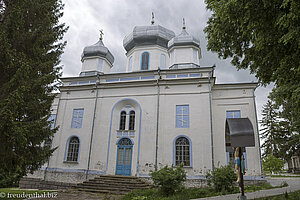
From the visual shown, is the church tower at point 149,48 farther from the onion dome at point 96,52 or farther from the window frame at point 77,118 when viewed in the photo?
the window frame at point 77,118

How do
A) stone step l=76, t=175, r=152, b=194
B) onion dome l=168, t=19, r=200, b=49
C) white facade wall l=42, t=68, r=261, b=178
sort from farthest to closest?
onion dome l=168, t=19, r=200, b=49 < white facade wall l=42, t=68, r=261, b=178 < stone step l=76, t=175, r=152, b=194

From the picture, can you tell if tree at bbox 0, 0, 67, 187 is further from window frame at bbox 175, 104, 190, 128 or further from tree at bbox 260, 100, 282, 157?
tree at bbox 260, 100, 282, 157

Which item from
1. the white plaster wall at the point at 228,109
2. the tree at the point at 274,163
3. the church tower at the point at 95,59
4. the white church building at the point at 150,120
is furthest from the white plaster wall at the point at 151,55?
the tree at the point at 274,163

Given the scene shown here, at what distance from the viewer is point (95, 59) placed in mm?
20359

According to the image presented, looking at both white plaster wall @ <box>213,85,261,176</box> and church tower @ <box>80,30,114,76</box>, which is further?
church tower @ <box>80,30,114,76</box>

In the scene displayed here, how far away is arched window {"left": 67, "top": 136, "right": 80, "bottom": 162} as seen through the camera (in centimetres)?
1595

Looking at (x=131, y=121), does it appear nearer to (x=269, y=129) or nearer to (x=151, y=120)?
(x=151, y=120)

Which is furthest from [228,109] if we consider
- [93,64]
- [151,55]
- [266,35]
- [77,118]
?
[93,64]

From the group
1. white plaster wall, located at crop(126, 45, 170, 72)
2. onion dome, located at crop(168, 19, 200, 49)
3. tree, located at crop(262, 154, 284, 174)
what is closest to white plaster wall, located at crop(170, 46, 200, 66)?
onion dome, located at crop(168, 19, 200, 49)

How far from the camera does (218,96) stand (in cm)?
1616

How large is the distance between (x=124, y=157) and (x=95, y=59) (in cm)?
1019

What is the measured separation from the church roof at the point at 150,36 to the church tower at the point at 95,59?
3.05 metres

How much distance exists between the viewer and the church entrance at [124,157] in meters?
15.1

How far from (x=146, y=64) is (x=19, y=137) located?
44.8ft
